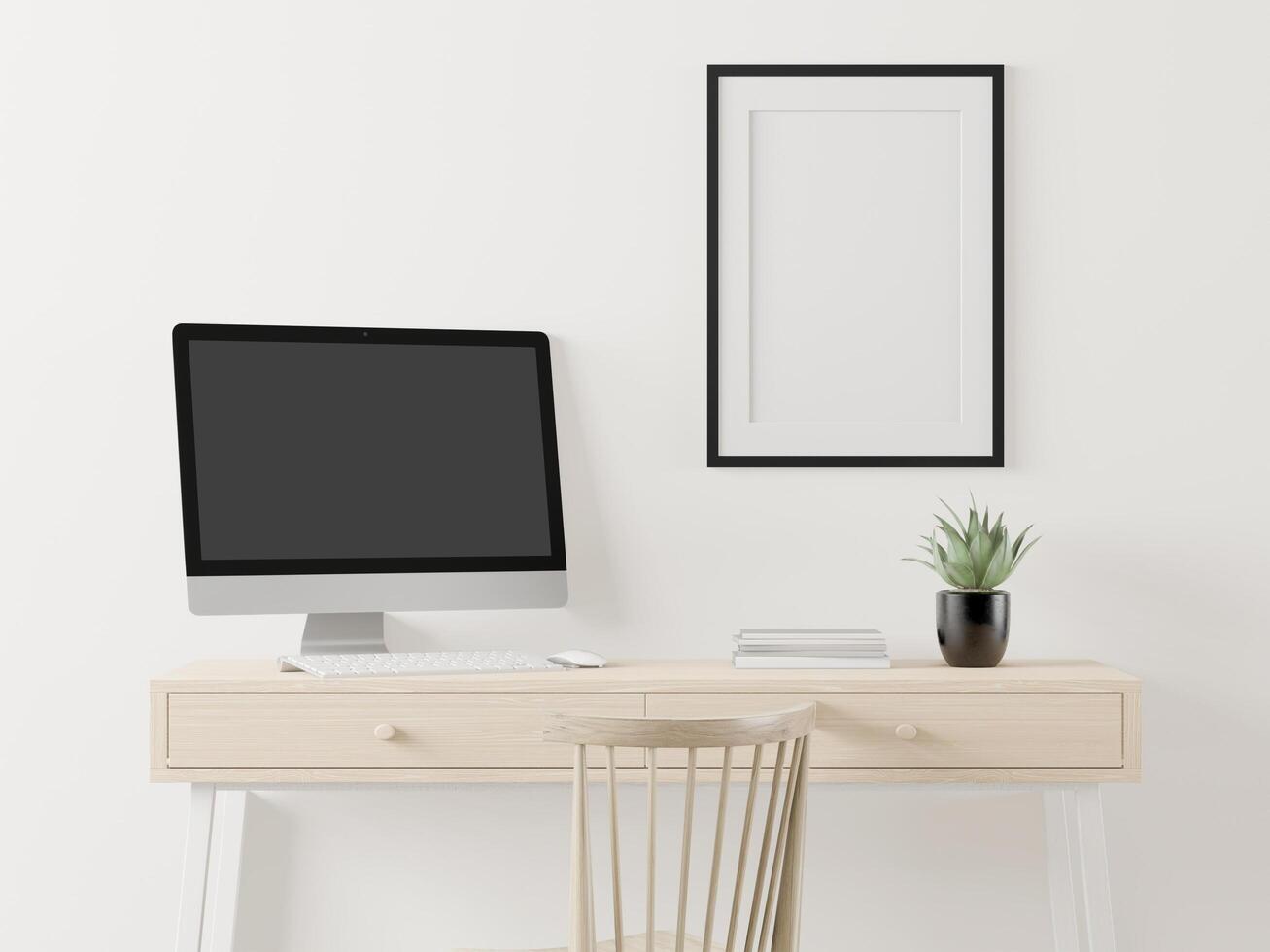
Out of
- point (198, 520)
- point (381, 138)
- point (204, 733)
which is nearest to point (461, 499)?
point (198, 520)

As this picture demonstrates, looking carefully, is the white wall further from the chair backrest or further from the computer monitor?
the chair backrest

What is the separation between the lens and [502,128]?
2.32m

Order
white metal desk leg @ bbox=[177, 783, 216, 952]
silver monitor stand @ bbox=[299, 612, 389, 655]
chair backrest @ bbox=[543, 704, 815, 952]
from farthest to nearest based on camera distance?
silver monitor stand @ bbox=[299, 612, 389, 655], white metal desk leg @ bbox=[177, 783, 216, 952], chair backrest @ bbox=[543, 704, 815, 952]

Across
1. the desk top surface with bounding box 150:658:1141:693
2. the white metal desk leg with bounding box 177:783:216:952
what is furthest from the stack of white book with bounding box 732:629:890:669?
the white metal desk leg with bounding box 177:783:216:952

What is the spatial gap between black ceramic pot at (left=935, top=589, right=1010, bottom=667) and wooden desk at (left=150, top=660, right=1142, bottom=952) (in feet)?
0.38

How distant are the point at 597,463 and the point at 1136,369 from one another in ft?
3.50

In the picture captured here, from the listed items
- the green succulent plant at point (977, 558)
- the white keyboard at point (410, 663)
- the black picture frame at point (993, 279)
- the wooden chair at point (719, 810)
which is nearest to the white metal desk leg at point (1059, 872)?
the green succulent plant at point (977, 558)

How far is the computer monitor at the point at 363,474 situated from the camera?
2.06 metres

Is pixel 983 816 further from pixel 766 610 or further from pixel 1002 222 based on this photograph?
pixel 1002 222

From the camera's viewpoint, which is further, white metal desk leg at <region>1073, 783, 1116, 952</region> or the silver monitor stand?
the silver monitor stand

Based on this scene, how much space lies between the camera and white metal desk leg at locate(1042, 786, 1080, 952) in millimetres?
2141

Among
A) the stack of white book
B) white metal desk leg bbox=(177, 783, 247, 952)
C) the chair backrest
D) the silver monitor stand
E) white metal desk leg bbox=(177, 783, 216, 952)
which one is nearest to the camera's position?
the chair backrest

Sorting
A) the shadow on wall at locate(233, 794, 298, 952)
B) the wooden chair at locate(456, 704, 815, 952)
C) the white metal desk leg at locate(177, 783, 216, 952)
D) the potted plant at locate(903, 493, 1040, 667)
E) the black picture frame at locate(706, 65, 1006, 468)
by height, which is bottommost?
the shadow on wall at locate(233, 794, 298, 952)

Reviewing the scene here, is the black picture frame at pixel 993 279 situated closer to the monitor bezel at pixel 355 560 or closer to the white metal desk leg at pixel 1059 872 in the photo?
the monitor bezel at pixel 355 560
